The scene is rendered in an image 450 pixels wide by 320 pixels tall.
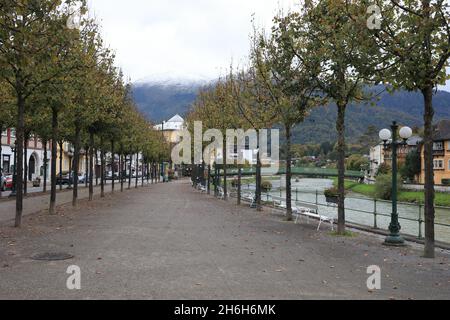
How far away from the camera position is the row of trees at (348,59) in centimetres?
1102

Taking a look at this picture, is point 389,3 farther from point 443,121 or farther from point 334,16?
point 443,121

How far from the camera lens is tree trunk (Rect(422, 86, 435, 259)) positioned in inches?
449

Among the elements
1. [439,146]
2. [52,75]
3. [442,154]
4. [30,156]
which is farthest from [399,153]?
[52,75]

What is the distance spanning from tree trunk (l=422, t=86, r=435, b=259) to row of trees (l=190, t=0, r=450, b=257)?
20 millimetres

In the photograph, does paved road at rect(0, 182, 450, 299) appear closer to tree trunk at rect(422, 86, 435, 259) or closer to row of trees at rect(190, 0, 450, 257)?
tree trunk at rect(422, 86, 435, 259)

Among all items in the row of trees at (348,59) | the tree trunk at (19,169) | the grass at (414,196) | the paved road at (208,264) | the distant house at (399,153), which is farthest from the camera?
the distant house at (399,153)

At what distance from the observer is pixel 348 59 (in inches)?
476

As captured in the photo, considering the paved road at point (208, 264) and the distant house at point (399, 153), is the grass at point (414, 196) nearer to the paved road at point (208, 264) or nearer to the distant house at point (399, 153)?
the distant house at point (399, 153)

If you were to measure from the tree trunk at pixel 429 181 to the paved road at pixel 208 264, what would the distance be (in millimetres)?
386

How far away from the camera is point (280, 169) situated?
80.1m

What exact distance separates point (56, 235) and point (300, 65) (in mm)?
9622

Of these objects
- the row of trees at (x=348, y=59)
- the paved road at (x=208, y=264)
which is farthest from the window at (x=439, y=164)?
the paved road at (x=208, y=264)

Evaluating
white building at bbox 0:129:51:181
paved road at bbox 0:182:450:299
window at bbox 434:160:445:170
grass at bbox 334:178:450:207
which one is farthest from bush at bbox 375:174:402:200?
paved road at bbox 0:182:450:299

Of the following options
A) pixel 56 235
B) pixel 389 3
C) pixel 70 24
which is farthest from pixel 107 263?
pixel 389 3
